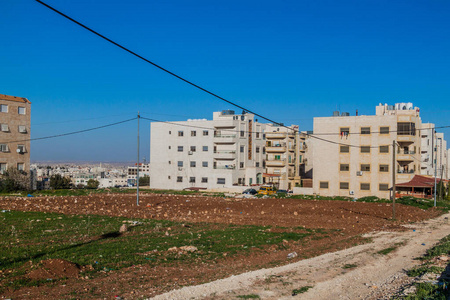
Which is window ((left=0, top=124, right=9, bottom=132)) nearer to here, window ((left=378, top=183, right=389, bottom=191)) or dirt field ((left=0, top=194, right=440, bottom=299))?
dirt field ((left=0, top=194, right=440, bottom=299))

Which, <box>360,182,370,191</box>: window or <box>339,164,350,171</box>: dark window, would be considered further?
<box>339,164,350,171</box>: dark window

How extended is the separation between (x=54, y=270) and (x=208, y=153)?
232ft

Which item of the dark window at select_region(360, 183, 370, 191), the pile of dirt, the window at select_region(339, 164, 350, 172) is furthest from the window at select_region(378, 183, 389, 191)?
the pile of dirt

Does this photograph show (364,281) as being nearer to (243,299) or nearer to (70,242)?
(243,299)

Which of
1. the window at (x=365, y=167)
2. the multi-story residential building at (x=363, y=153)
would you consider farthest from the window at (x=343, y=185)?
the window at (x=365, y=167)

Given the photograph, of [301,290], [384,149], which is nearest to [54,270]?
[301,290]

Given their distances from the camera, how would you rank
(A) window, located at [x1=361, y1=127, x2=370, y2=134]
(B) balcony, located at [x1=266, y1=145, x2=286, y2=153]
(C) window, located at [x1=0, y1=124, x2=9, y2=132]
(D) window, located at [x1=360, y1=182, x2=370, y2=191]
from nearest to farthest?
(D) window, located at [x1=360, y1=182, x2=370, y2=191] < (A) window, located at [x1=361, y1=127, x2=370, y2=134] < (C) window, located at [x1=0, y1=124, x2=9, y2=132] < (B) balcony, located at [x1=266, y1=145, x2=286, y2=153]

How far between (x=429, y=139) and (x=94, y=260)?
95.6 m

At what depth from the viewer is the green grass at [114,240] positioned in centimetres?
1505

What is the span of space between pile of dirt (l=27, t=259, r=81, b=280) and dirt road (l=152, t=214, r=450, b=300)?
369cm

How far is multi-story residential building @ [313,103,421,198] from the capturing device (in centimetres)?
5694

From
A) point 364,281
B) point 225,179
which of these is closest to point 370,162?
point 225,179

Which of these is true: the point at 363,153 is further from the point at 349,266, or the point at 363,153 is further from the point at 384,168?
the point at 349,266

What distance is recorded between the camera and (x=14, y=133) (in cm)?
6475
